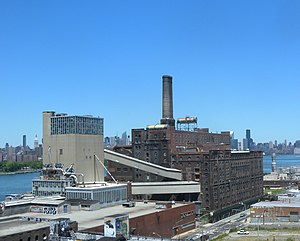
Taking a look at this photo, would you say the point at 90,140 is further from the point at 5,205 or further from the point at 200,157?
the point at 5,205

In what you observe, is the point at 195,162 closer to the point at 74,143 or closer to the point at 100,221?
the point at 74,143

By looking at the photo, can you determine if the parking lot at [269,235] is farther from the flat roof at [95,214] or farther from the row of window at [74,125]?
the row of window at [74,125]

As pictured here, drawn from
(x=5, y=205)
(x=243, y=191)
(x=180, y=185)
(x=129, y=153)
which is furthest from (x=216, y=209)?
(x=5, y=205)

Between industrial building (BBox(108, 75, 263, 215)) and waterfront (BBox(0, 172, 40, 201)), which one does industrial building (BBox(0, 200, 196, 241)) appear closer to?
industrial building (BBox(108, 75, 263, 215))

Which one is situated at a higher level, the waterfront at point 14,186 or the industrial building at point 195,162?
the industrial building at point 195,162

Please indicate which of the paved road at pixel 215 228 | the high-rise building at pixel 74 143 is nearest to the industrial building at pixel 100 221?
the paved road at pixel 215 228

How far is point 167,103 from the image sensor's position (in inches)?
3967

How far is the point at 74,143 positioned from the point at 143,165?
16934 mm

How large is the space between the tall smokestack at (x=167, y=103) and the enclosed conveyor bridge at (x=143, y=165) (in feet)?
50.0

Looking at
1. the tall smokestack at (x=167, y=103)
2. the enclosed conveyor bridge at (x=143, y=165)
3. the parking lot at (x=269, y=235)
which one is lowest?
the parking lot at (x=269, y=235)

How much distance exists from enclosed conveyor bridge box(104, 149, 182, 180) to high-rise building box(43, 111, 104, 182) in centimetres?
954

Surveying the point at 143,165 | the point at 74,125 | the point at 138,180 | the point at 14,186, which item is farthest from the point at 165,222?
the point at 14,186

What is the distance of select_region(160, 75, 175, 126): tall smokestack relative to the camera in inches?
3944

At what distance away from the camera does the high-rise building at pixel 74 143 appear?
2923 inches
